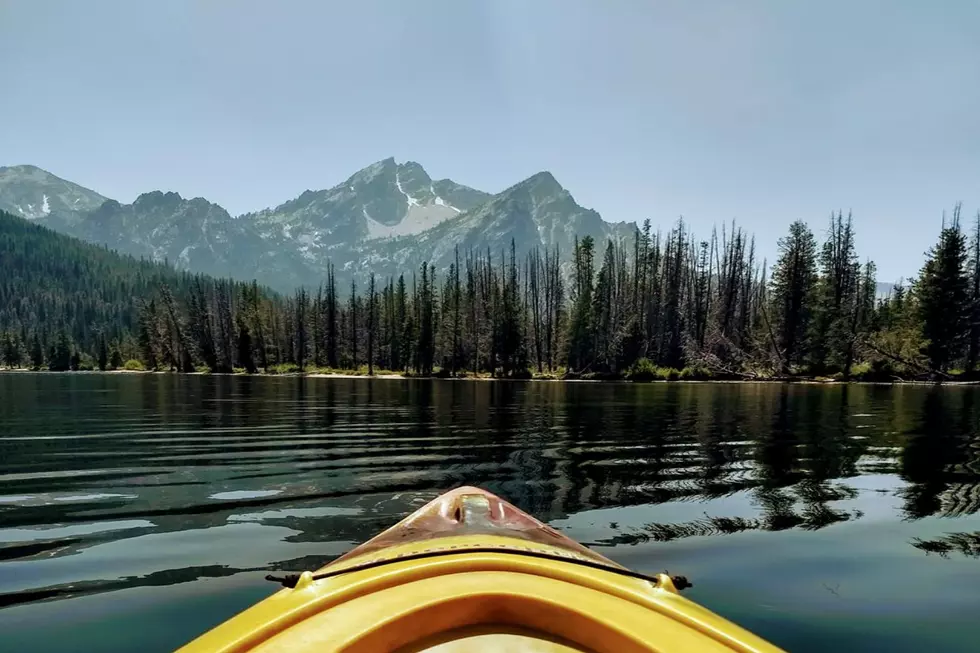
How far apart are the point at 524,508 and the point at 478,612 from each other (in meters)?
6.64

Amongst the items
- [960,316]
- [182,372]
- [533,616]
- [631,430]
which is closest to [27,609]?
[533,616]

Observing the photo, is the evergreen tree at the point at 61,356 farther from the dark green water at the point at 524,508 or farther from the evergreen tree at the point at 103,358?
the dark green water at the point at 524,508

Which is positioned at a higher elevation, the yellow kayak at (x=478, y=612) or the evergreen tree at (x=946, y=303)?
the evergreen tree at (x=946, y=303)

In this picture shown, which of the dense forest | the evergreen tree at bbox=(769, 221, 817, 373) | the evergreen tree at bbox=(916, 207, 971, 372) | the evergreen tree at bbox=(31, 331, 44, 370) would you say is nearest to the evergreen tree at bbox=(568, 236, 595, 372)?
the dense forest

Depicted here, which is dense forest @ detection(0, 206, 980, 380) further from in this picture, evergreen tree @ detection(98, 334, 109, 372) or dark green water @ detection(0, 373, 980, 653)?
dark green water @ detection(0, 373, 980, 653)

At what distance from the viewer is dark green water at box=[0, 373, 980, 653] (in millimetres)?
5324

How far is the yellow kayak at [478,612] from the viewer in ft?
8.18

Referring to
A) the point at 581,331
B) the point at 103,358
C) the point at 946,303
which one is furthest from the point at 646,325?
the point at 103,358

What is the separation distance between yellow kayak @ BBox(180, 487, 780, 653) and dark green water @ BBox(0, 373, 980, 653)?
270cm

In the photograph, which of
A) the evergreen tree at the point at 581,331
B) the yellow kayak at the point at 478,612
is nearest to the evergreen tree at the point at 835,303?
the evergreen tree at the point at 581,331

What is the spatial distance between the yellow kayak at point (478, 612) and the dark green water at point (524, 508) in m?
2.70

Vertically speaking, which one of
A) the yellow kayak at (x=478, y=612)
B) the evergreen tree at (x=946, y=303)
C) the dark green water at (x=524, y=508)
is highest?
the evergreen tree at (x=946, y=303)

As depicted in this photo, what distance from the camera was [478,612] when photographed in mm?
2783

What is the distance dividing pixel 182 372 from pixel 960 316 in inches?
4323
